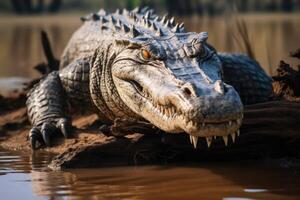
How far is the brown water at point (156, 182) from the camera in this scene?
4125 millimetres

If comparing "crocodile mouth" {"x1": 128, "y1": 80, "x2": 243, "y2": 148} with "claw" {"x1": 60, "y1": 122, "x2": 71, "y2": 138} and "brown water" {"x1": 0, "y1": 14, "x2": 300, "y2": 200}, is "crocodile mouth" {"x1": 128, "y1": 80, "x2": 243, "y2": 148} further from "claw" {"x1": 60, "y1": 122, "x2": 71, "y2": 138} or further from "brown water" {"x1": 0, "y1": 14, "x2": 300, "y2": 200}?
"claw" {"x1": 60, "y1": 122, "x2": 71, "y2": 138}

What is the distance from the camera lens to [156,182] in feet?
Result: 14.7

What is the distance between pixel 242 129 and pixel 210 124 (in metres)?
0.97

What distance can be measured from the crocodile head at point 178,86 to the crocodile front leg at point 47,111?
0.77 m

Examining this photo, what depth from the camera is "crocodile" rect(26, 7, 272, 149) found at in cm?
419

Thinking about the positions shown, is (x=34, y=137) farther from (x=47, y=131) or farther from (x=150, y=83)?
(x=150, y=83)

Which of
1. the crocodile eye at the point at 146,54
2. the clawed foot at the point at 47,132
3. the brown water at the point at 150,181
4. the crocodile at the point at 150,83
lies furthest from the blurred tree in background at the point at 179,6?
the brown water at the point at 150,181

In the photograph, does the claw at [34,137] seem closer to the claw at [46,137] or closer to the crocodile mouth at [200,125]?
the claw at [46,137]

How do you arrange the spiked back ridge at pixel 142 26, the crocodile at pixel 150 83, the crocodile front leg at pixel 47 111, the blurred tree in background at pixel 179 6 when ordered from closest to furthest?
the crocodile at pixel 150 83 → the spiked back ridge at pixel 142 26 → the crocodile front leg at pixel 47 111 → the blurred tree in background at pixel 179 6

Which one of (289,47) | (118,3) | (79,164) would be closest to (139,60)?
(79,164)

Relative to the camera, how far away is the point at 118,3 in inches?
1897

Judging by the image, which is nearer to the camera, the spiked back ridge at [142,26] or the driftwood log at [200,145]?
the driftwood log at [200,145]

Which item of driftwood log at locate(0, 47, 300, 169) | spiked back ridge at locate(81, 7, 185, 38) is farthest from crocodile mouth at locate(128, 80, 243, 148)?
spiked back ridge at locate(81, 7, 185, 38)

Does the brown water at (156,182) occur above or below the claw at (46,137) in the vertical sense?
below
